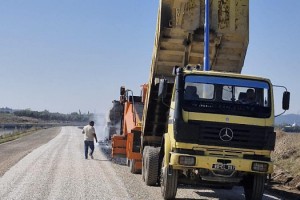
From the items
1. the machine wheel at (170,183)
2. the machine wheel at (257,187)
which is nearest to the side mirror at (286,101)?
the machine wheel at (257,187)

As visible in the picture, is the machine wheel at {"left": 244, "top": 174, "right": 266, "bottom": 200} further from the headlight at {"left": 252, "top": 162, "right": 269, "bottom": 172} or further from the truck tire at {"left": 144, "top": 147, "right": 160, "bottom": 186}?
the truck tire at {"left": 144, "top": 147, "right": 160, "bottom": 186}

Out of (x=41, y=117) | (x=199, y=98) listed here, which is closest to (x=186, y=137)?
(x=199, y=98)

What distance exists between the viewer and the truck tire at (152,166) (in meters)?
12.7

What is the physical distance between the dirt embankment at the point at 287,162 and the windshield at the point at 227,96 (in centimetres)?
446

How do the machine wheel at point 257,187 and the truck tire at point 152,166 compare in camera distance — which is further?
the truck tire at point 152,166

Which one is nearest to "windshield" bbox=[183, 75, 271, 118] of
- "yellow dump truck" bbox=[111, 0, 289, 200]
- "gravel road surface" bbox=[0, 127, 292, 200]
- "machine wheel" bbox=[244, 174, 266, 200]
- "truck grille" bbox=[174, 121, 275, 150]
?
"yellow dump truck" bbox=[111, 0, 289, 200]

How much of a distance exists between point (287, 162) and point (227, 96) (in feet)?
31.6

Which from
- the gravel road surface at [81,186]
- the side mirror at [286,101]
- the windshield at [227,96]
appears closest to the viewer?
the windshield at [227,96]

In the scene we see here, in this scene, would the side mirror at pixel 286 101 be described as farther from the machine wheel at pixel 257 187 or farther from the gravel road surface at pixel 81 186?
the gravel road surface at pixel 81 186

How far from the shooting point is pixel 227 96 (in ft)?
35.7

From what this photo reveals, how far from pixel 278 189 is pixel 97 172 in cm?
531

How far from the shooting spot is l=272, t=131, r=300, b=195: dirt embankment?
15.8m

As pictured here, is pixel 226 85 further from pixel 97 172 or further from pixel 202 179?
pixel 97 172

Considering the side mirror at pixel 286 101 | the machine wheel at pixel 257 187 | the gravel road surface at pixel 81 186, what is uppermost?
the side mirror at pixel 286 101
